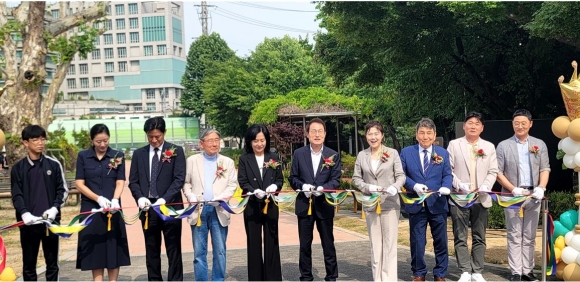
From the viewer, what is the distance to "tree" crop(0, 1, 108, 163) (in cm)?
1316

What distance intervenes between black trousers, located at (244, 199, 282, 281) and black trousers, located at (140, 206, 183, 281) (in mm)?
744

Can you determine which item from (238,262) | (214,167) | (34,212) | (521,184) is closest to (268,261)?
(214,167)

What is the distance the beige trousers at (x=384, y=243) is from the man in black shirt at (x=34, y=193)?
323 centimetres

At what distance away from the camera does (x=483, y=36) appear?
13344 millimetres

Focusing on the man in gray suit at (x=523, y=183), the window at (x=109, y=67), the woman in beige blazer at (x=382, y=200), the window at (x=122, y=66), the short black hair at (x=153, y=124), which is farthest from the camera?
the window at (x=109, y=67)

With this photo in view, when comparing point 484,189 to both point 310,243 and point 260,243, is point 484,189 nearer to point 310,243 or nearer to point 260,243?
point 310,243

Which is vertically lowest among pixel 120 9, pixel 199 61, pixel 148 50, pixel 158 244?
pixel 158 244

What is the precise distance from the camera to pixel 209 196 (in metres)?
6.20

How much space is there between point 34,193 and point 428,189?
399 cm

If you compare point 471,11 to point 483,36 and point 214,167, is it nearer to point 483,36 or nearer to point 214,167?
point 483,36

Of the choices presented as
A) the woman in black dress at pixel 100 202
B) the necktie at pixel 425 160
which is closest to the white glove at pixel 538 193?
the necktie at pixel 425 160

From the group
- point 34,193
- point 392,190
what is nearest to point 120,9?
point 34,193

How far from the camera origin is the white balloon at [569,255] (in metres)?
6.11

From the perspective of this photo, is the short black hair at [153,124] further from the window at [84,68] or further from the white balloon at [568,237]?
the window at [84,68]
